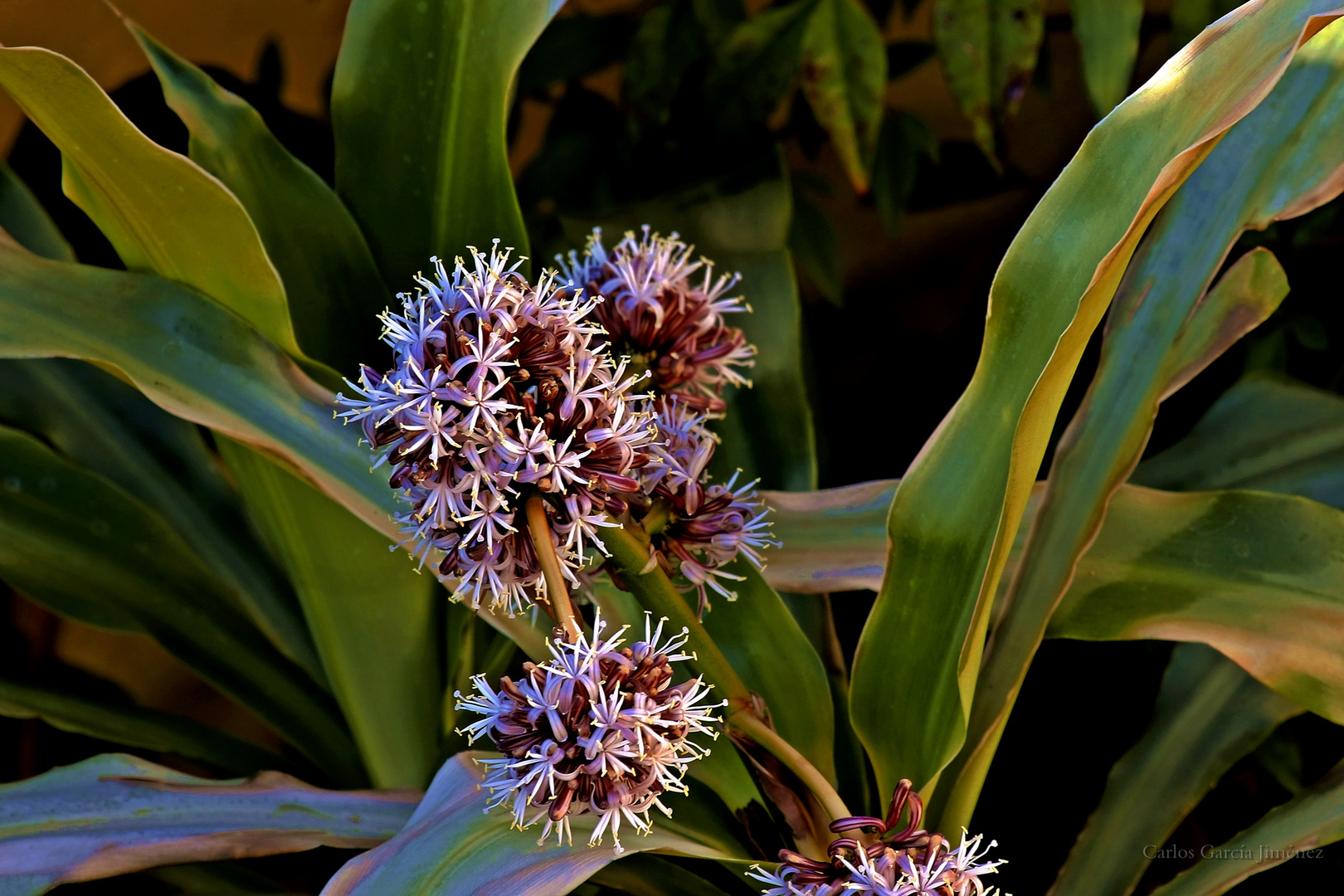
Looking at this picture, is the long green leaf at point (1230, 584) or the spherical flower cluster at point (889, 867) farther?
the long green leaf at point (1230, 584)

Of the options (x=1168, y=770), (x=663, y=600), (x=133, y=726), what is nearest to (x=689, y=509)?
(x=663, y=600)

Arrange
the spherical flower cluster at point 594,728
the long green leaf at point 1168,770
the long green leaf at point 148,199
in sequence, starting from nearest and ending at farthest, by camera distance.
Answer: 1. the spherical flower cluster at point 594,728
2. the long green leaf at point 148,199
3. the long green leaf at point 1168,770

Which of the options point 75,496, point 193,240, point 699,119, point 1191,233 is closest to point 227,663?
point 75,496

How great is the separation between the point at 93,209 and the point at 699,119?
1.52 feet

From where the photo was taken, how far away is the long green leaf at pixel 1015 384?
39cm

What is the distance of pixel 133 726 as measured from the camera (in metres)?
0.68

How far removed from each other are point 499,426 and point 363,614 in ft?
0.99

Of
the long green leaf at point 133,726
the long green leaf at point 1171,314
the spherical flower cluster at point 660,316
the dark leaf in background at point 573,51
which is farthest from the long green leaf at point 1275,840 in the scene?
the dark leaf in background at point 573,51

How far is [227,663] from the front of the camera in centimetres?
70

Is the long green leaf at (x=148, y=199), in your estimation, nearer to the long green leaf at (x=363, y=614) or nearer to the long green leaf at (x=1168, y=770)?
the long green leaf at (x=363, y=614)

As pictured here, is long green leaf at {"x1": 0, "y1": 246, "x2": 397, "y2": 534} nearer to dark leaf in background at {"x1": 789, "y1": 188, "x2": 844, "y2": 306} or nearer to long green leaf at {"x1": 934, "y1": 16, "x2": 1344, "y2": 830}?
long green leaf at {"x1": 934, "y1": 16, "x2": 1344, "y2": 830}

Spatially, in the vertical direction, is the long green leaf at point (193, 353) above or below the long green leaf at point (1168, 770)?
above

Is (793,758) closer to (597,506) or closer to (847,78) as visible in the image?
(597,506)

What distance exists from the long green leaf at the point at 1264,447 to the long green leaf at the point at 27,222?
0.78 metres
